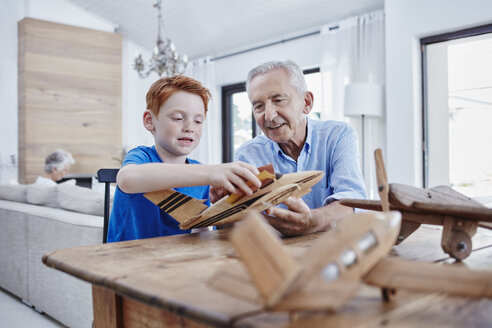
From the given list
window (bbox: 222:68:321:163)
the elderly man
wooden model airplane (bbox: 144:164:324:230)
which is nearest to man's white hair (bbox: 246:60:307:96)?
the elderly man

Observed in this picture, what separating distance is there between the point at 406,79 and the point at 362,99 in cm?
44

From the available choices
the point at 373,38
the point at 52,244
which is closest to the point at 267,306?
the point at 52,244

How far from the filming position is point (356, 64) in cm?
488

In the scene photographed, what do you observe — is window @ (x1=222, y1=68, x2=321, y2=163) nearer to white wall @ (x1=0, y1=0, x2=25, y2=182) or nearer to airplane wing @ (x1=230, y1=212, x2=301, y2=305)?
white wall @ (x1=0, y1=0, x2=25, y2=182)

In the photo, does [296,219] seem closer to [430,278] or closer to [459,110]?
[430,278]

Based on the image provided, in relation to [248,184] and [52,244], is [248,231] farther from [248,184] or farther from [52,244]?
[52,244]

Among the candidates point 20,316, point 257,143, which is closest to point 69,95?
point 20,316

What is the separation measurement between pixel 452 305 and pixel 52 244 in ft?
8.16

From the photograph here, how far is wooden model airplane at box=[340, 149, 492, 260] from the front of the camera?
28.2 inches

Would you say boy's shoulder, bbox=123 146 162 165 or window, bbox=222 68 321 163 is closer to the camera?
boy's shoulder, bbox=123 146 162 165

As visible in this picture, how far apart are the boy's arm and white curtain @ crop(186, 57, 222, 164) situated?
5.66 meters

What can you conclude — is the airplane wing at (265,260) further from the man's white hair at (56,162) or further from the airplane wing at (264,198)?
the man's white hair at (56,162)

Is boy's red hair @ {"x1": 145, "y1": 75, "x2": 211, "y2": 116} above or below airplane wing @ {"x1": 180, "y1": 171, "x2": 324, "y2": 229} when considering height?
above

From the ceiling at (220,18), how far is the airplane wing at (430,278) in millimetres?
4625
